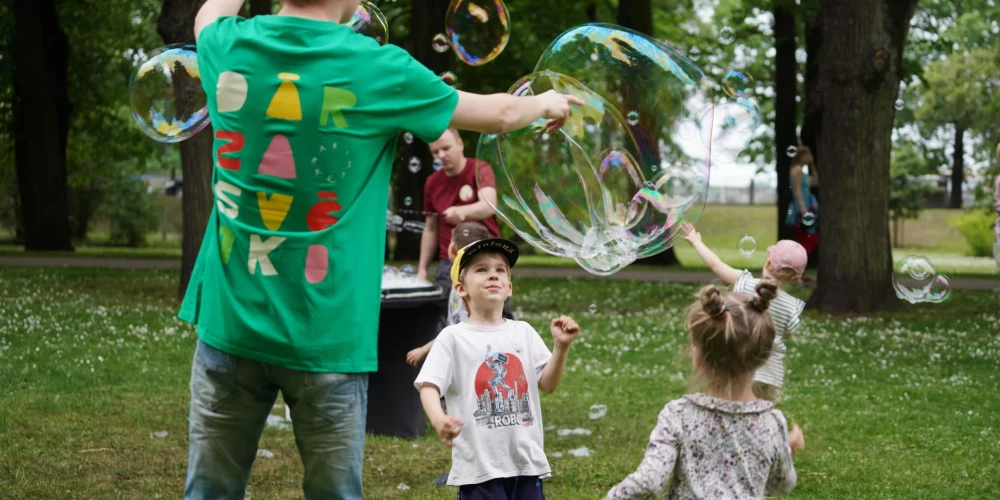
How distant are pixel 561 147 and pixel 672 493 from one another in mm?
2426

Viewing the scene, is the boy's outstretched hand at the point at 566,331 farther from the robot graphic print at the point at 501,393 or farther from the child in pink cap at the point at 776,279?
the child in pink cap at the point at 776,279

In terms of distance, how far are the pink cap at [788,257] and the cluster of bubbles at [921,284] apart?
2.24 meters

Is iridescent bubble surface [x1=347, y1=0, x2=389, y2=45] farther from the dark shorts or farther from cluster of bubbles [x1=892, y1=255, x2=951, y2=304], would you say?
cluster of bubbles [x1=892, y1=255, x2=951, y2=304]

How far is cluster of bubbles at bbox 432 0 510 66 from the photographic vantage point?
23.6 ft

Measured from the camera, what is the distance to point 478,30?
24.0 ft

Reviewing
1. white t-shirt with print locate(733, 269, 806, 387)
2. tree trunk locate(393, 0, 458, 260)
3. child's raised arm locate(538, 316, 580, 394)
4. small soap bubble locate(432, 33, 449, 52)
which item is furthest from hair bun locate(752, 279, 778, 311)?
tree trunk locate(393, 0, 458, 260)

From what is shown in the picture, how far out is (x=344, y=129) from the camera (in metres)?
2.94

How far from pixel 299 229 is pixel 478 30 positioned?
458 centimetres

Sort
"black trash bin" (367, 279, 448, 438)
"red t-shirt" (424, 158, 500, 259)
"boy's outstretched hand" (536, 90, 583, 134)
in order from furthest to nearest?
"red t-shirt" (424, 158, 500, 259) → "black trash bin" (367, 279, 448, 438) → "boy's outstretched hand" (536, 90, 583, 134)

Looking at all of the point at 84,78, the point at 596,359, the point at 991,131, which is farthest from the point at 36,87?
the point at 991,131

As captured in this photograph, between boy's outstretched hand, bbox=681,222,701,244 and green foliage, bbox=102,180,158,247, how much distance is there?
32352mm

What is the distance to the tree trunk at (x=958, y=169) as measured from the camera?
56.0 meters

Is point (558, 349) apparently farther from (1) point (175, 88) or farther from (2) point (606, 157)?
(1) point (175, 88)

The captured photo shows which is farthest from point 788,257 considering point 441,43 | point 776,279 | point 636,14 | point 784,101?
point 784,101
